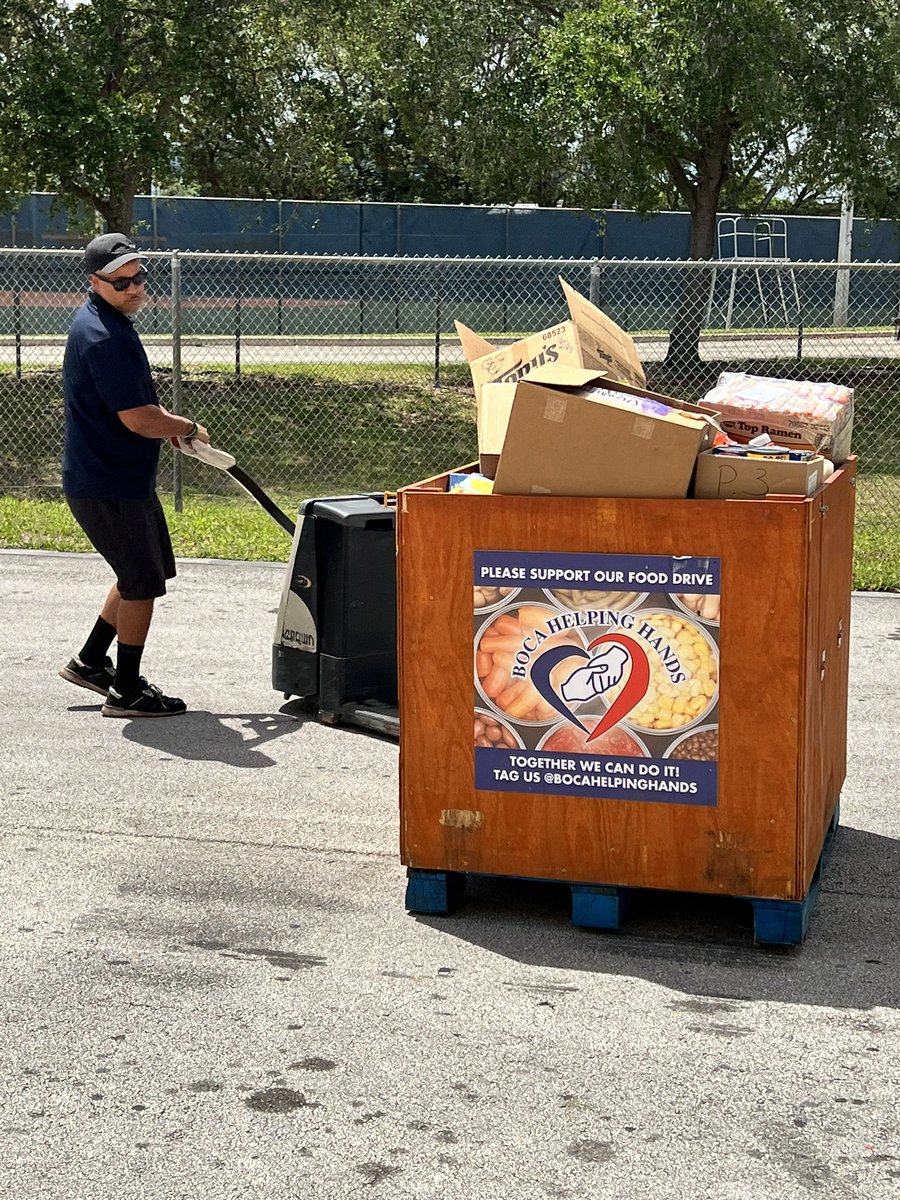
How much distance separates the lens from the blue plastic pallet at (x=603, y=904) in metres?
4.36

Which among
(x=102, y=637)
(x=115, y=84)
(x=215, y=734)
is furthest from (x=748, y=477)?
(x=115, y=84)

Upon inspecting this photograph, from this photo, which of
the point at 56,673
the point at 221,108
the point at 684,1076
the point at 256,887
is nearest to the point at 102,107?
the point at 221,108

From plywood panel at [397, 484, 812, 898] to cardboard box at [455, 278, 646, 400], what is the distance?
0.64m

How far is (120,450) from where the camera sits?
6555 mm

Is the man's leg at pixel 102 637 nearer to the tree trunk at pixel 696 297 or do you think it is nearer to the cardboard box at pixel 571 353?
the cardboard box at pixel 571 353

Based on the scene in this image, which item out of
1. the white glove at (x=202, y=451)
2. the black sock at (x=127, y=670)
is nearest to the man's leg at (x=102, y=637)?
the black sock at (x=127, y=670)

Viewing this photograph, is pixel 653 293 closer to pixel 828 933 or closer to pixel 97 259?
pixel 97 259

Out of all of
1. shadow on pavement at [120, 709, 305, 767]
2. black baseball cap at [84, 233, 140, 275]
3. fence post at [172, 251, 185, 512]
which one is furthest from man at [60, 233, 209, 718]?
fence post at [172, 251, 185, 512]

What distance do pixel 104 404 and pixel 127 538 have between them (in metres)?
0.58

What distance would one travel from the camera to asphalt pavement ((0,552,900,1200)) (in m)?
3.32

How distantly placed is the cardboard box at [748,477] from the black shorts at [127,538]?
10.3ft

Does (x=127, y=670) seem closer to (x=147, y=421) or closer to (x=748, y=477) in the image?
(x=147, y=421)

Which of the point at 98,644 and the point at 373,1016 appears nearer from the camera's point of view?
the point at 373,1016

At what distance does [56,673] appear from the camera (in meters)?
7.54
